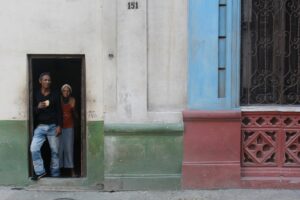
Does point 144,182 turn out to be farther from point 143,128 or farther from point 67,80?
point 67,80

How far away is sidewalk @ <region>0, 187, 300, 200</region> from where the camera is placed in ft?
25.4

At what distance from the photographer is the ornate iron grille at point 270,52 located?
8.12 meters

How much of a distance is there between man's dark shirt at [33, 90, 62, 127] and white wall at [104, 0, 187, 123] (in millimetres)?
888

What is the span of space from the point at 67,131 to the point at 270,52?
3325 millimetres

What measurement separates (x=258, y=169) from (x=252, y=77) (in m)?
1.35

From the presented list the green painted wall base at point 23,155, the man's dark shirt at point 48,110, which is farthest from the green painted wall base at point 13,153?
the man's dark shirt at point 48,110

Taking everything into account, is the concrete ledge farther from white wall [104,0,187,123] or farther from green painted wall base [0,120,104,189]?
green painted wall base [0,120,104,189]

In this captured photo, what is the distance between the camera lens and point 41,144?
27.6ft

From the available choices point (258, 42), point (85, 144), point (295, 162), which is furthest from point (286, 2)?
point (85, 144)

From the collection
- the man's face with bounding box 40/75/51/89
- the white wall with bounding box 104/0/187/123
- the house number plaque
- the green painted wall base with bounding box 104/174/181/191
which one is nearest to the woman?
the man's face with bounding box 40/75/51/89

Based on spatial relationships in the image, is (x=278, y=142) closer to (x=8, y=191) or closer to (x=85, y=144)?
(x=85, y=144)

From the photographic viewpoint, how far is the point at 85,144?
27.7 ft

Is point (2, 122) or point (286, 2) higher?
point (286, 2)

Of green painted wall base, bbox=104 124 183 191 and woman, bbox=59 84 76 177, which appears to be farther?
woman, bbox=59 84 76 177
